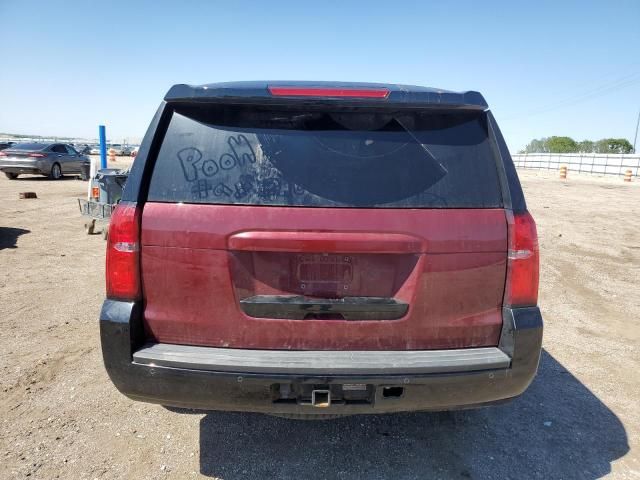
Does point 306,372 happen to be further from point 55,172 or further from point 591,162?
point 591,162

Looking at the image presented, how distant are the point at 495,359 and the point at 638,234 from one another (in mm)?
10777

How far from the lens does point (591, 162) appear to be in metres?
42.2

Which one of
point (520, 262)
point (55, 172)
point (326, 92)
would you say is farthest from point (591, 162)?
point (326, 92)

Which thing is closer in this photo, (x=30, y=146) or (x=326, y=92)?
(x=326, y=92)

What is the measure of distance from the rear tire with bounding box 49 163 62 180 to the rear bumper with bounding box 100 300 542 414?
21823 mm

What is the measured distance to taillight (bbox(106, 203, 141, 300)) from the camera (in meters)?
2.10

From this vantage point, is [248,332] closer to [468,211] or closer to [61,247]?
[468,211]

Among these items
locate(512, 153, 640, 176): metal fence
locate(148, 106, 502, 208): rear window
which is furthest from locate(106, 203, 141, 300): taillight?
locate(512, 153, 640, 176): metal fence

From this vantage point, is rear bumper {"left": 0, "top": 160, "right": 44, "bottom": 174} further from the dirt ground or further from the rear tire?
the dirt ground

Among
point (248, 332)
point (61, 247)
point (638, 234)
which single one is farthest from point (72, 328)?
point (638, 234)

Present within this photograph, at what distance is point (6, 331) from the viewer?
429cm

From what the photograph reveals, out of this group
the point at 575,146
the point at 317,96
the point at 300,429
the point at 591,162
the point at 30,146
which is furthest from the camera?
the point at 575,146

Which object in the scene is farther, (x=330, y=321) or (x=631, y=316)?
(x=631, y=316)

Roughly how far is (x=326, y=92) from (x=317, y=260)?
0.85 meters
